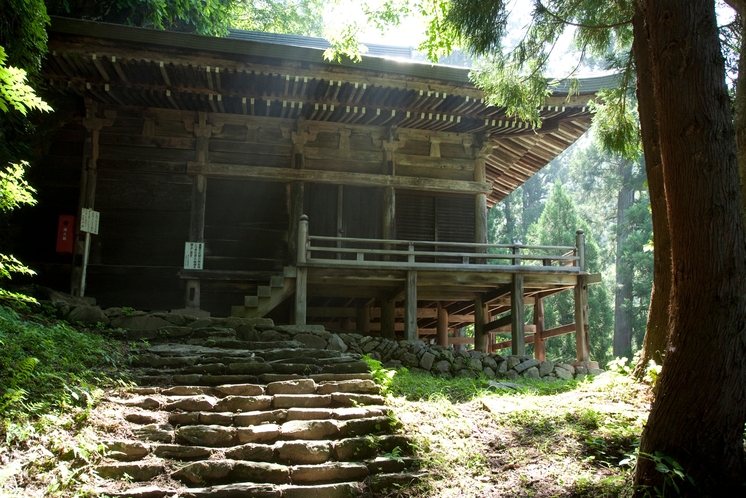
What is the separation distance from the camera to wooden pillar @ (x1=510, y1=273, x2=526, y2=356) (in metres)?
12.0

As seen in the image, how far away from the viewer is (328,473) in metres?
5.01

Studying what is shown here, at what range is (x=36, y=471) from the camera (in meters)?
4.18

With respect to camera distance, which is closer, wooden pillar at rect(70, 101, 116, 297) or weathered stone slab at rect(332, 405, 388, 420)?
weathered stone slab at rect(332, 405, 388, 420)

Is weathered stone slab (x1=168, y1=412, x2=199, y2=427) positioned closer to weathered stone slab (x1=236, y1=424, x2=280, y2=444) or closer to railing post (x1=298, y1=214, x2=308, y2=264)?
weathered stone slab (x1=236, y1=424, x2=280, y2=444)

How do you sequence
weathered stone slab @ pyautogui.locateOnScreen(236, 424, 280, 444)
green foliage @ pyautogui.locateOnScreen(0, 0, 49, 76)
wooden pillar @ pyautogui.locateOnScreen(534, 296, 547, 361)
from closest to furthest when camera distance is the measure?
weathered stone slab @ pyautogui.locateOnScreen(236, 424, 280, 444)
green foliage @ pyautogui.locateOnScreen(0, 0, 49, 76)
wooden pillar @ pyautogui.locateOnScreen(534, 296, 547, 361)

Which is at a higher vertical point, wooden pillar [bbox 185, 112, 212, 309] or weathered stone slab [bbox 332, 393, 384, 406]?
wooden pillar [bbox 185, 112, 212, 309]

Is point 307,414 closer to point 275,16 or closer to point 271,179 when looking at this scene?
point 271,179

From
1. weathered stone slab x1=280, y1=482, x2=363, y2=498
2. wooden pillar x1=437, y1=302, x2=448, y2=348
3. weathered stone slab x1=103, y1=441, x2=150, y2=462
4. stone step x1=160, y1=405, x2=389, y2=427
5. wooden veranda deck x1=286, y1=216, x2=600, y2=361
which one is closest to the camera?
weathered stone slab x1=280, y1=482, x2=363, y2=498

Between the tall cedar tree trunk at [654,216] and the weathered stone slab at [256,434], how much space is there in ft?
12.2

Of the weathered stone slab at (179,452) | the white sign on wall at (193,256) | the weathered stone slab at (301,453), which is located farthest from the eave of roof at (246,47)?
the weathered stone slab at (179,452)

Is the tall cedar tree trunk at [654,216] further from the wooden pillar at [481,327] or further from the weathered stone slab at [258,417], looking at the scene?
the wooden pillar at [481,327]

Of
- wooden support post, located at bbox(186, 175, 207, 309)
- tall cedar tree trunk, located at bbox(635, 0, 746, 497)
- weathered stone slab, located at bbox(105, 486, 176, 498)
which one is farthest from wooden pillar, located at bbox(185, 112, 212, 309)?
tall cedar tree trunk, located at bbox(635, 0, 746, 497)

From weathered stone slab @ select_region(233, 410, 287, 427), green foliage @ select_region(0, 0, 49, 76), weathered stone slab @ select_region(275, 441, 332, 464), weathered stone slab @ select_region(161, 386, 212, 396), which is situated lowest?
weathered stone slab @ select_region(275, 441, 332, 464)

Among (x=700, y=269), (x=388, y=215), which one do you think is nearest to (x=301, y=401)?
(x=700, y=269)
